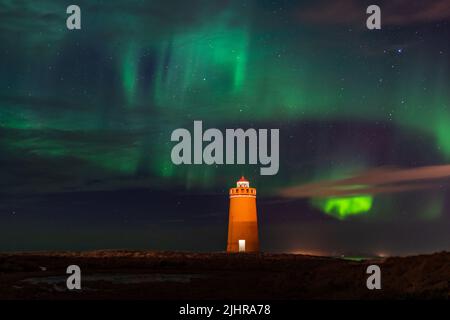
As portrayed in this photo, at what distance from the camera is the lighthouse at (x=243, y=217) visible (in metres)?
60.0

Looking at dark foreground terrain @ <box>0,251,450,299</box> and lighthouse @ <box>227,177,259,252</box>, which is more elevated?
lighthouse @ <box>227,177,259,252</box>

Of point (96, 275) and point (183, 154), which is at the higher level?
point (183, 154)

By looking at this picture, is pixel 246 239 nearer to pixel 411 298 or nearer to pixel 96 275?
pixel 96 275

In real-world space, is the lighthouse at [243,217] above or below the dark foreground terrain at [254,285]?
above

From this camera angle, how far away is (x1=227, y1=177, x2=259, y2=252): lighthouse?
60031mm

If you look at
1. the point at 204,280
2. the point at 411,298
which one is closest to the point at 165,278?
the point at 204,280

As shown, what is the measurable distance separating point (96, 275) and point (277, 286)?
11540 millimetres

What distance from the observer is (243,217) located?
197 ft

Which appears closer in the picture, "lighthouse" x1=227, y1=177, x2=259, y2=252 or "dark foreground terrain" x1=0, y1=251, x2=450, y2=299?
"dark foreground terrain" x1=0, y1=251, x2=450, y2=299

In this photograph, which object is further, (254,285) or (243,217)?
(243,217)
